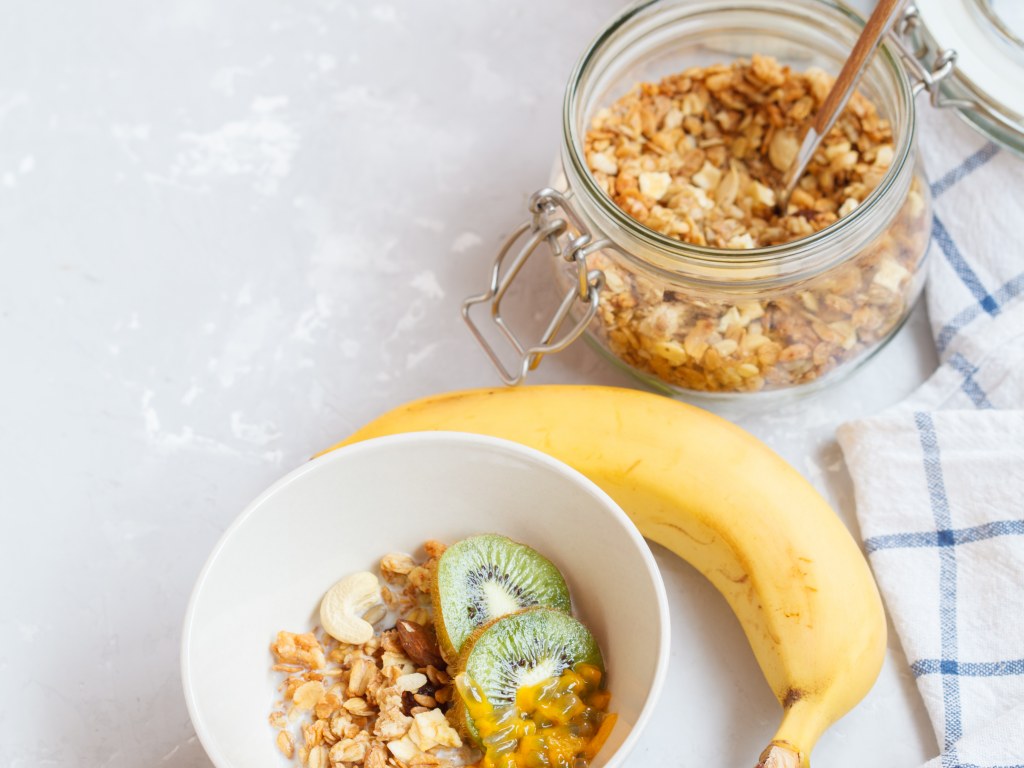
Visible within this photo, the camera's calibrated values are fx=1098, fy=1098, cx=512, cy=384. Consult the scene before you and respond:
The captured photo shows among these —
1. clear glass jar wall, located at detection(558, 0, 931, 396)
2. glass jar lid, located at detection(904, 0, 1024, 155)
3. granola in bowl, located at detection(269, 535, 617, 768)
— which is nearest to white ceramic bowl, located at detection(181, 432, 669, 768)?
granola in bowl, located at detection(269, 535, 617, 768)

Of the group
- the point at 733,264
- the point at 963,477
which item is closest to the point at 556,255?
the point at 733,264

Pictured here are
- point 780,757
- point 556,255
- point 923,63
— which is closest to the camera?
point 780,757

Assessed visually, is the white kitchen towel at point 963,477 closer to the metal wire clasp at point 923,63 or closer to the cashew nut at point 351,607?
the metal wire clasp at point 923,63

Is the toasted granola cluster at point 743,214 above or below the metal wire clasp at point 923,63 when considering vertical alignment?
below

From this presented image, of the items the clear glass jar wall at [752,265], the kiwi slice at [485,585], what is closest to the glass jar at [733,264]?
the clear glass jar wall at [752,265]

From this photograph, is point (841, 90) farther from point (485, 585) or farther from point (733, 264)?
point (485, 585)

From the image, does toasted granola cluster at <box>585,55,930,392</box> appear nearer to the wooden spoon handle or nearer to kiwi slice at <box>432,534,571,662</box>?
the wooden spoon handle

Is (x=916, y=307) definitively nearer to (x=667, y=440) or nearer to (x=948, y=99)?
(x=948, y=99)
